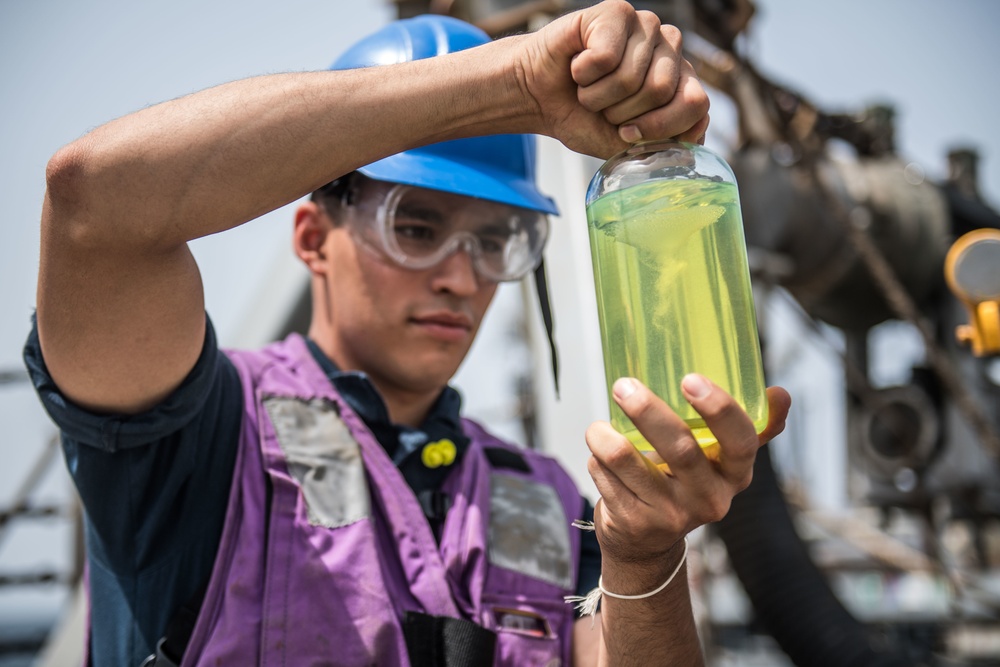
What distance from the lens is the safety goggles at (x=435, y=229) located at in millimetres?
1771

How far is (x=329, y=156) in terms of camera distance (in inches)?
45.0

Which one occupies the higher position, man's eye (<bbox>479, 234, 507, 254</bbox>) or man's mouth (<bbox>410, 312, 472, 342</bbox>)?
man's eye (<bbox>479, 234, 507, 254</bbox>)

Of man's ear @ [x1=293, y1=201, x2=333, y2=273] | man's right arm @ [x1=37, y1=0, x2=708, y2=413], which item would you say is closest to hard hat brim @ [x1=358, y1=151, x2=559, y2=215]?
man's ear @ [x1=293, y1=201, x2=333, y2=273]

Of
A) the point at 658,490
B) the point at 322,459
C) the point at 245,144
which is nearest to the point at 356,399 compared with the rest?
the point at 322,459

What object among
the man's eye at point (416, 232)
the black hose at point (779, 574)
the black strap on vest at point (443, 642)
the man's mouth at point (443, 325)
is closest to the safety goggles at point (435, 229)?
the man's eye at point (416, 232)

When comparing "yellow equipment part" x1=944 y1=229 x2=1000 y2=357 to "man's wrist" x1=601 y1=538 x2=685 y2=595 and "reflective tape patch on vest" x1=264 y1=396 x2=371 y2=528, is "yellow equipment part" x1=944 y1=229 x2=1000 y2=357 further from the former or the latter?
"reflective tape patch on vest" x1=264 y1=396 x2=371 y2=528

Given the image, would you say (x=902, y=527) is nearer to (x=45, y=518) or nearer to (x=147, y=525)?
(x=45, y=518)

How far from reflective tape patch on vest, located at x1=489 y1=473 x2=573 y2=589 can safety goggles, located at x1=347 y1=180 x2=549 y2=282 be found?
0.46m

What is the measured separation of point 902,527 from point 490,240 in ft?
40.8

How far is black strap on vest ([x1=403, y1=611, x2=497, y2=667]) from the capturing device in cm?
142

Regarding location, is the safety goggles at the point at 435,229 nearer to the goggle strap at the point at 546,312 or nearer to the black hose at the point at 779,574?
the goggle strap at the point at 546,312

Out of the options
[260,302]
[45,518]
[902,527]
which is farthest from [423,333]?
[902,527]

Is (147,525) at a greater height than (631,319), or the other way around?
(631,319)

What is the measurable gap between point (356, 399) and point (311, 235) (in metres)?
0.43
